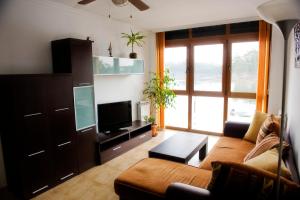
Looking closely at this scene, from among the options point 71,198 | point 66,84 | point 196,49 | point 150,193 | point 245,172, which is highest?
point 196,49

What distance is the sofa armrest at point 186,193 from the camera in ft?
4.92

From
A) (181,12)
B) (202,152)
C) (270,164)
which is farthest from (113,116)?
(270,164)

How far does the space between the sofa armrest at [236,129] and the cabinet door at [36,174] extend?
2.75 metres

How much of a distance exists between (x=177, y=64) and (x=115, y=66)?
187 cm

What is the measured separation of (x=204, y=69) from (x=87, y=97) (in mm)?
2896

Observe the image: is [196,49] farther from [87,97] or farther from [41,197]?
[41,197]

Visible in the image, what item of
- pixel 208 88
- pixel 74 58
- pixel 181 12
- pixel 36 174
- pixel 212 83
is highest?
pixel 181 12

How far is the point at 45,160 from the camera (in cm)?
266

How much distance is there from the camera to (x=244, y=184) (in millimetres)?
1382

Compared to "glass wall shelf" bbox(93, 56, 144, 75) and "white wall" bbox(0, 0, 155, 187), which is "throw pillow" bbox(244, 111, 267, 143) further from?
"white wall" bbox(0, 0, 155, 187)

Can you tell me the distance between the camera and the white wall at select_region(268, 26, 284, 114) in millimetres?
3943

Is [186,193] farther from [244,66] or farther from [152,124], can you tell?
[244,66]

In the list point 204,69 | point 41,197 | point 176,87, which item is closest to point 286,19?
point 41,197

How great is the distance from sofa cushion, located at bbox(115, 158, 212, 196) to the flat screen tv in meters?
1.55
